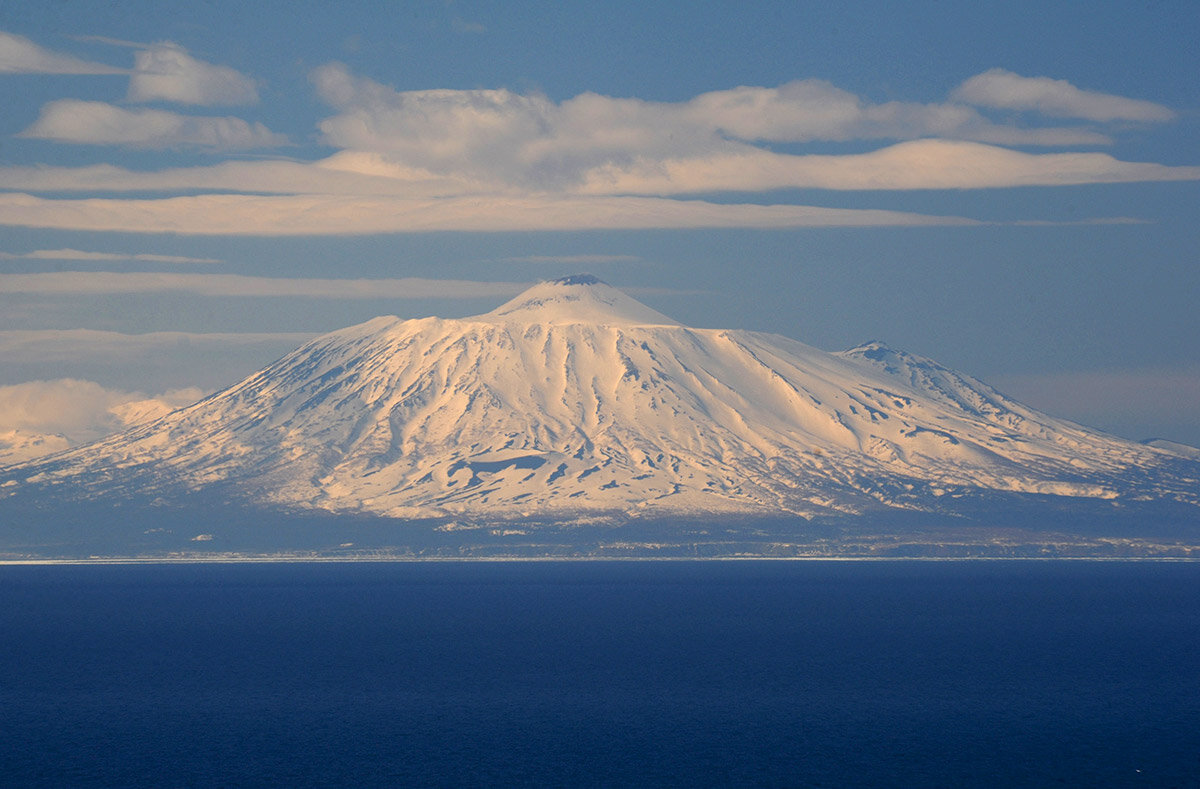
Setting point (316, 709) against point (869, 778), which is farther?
point (316, 709)

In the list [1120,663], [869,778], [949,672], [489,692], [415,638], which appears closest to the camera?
[869,778]

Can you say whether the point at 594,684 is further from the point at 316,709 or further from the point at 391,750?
the point at 391,750

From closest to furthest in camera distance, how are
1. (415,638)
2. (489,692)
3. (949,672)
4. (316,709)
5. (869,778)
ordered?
(869,778), (316,709), (489,692), (949,672), (415,638)

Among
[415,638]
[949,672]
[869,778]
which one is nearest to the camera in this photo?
[869,778]

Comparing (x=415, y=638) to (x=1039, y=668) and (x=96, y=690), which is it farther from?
(x=1039, y=668)

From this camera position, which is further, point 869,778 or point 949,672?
point 949,672

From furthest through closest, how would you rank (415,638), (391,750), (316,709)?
(415,638), (316,709), (391,750)

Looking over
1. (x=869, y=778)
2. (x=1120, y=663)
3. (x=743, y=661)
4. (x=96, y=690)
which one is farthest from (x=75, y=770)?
(x=1120, y=663)

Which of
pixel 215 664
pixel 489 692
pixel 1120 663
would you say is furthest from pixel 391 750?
pixel 1120 663
